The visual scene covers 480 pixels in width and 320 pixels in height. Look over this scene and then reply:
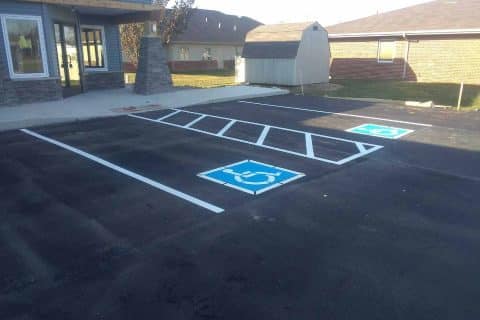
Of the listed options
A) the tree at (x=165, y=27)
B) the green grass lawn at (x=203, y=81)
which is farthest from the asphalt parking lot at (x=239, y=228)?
the tree at (x=165, y=27)

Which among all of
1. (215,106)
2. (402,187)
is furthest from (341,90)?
(402,187)

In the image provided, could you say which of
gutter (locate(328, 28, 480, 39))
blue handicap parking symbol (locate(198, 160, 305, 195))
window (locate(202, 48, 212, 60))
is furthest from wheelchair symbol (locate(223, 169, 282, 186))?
window (locate(202, 48, 212, 60))

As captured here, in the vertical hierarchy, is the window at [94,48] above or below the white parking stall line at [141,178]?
above

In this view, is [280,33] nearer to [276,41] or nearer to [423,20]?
[276,41]

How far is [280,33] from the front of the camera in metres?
21.9

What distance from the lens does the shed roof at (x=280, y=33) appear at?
68.4ft

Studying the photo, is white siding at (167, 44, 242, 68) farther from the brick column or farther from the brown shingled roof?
the brick column

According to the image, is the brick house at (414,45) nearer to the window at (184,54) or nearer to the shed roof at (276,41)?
the shed roof at (276,41)

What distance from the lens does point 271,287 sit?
3.63m

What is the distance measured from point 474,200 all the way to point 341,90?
15.2 meters

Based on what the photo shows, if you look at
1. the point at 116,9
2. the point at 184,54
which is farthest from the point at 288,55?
the point at 184,54

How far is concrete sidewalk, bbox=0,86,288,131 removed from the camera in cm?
1134

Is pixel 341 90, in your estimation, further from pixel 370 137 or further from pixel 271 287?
pixel 271 287

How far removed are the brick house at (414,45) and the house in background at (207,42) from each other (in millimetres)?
14994
